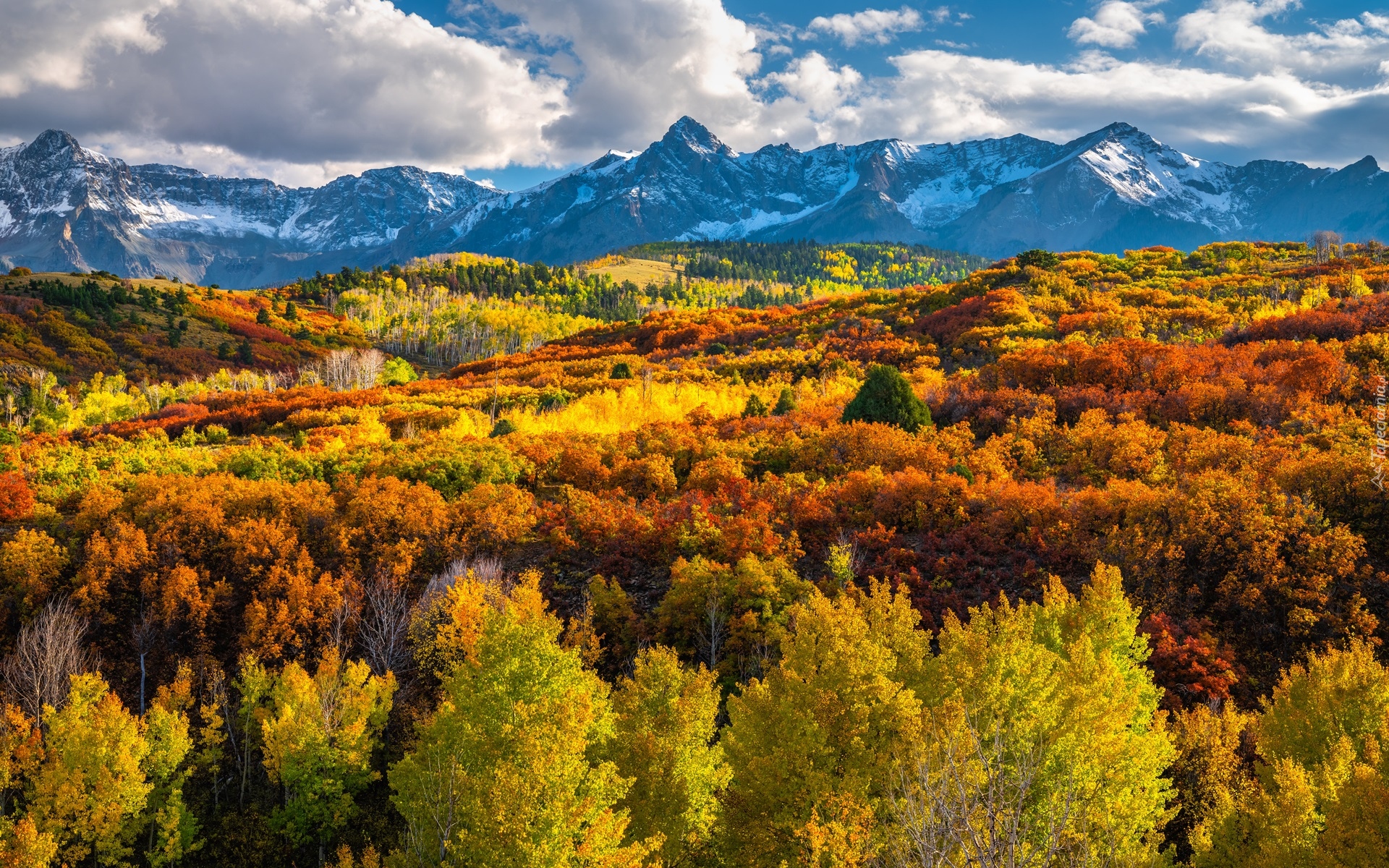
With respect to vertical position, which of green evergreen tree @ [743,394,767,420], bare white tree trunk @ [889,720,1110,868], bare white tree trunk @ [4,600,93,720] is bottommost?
bare white tree trunk @ [4,600,93,720]

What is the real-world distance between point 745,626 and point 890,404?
Answer: 57.0 feet

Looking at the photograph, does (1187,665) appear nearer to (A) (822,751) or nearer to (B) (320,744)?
(A) (822,751)

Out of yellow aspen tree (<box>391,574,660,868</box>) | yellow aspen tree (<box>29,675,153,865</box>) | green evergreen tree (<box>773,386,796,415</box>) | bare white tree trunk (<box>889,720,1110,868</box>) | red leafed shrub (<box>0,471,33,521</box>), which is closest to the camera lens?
bare white tree trunk (<box>889,720,1110,868</box>)

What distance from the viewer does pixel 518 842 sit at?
11227 millimetres

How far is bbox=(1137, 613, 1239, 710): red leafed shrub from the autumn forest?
0.11 m

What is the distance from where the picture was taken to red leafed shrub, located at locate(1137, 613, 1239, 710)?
747 inches

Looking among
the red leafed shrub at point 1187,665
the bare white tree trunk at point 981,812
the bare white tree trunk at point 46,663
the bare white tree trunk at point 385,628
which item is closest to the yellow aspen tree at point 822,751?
the bare white tree trunk at point 981,812

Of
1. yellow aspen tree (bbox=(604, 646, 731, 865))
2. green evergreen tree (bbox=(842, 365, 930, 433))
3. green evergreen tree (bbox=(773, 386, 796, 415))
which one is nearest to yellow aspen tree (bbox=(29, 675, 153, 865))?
yellow aspen tree (bbox=(604, 646, 731, 865))

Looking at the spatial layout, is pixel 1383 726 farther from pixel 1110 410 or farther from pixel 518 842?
pixel 1110 410

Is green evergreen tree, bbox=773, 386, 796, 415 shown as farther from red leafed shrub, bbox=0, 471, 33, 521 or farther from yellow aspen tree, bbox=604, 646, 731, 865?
red leafed shrub, bbox=0, 471, 33, 521

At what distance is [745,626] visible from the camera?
22.4 meters

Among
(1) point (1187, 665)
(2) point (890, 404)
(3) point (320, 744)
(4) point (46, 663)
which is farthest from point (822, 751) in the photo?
(2) point (890, 404)

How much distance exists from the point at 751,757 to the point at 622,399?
127ft

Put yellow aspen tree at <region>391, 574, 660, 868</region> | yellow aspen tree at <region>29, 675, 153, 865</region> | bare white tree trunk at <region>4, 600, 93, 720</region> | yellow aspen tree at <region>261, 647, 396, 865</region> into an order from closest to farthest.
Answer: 1. yellow aspen tree at <region>391, 574, 660, 868</region>
2. yellow aspen tree at <region>29, 675, 153, 865</region>
3. yellow aspen tree at <region>261, 647, 396, 865</region>
4. bare white tree trunk at <region>4, 600, 93, 720</region>
